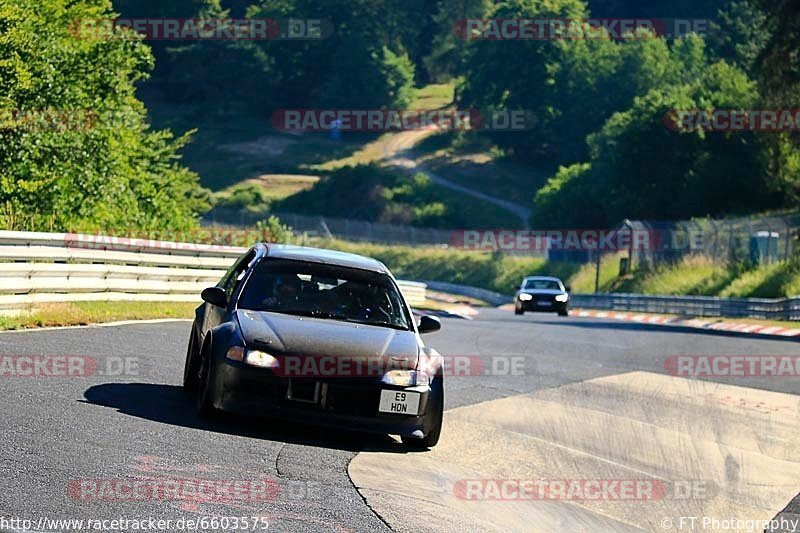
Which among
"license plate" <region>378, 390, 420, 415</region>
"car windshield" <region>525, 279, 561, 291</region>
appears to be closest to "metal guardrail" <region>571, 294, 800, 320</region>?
"car windshield" <region>525, 279, 561, 291</region>

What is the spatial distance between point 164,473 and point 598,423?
589cm

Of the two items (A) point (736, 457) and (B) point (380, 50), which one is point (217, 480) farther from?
(B) point (380, 50)

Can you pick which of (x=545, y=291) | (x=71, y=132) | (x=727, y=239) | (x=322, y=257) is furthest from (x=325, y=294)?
(x=727, y=239)

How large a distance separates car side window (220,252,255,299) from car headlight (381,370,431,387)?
5.98 feet

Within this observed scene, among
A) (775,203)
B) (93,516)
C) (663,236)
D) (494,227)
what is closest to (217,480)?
(93,516)

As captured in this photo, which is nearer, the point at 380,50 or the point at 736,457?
the point at 736,457

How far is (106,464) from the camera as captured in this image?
8172mm

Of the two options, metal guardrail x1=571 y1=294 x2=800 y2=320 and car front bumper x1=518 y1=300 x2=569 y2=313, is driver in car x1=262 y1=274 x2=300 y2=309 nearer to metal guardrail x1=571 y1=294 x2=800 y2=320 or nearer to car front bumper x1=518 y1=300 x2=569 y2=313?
metal guardrail x1=571 y1=294 x2=800 y2=320

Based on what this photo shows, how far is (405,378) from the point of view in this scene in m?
10.1

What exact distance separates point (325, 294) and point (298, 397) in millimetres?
1501

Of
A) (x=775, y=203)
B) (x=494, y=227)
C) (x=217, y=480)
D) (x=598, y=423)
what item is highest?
(x=217, y=480)

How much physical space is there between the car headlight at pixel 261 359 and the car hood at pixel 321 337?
44 mm

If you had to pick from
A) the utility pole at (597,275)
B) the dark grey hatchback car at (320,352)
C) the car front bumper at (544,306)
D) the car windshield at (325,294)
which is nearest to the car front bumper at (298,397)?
the dark grey hatchback car at (320,352)

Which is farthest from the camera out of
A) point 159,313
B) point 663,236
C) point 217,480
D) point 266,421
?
point 663,236
